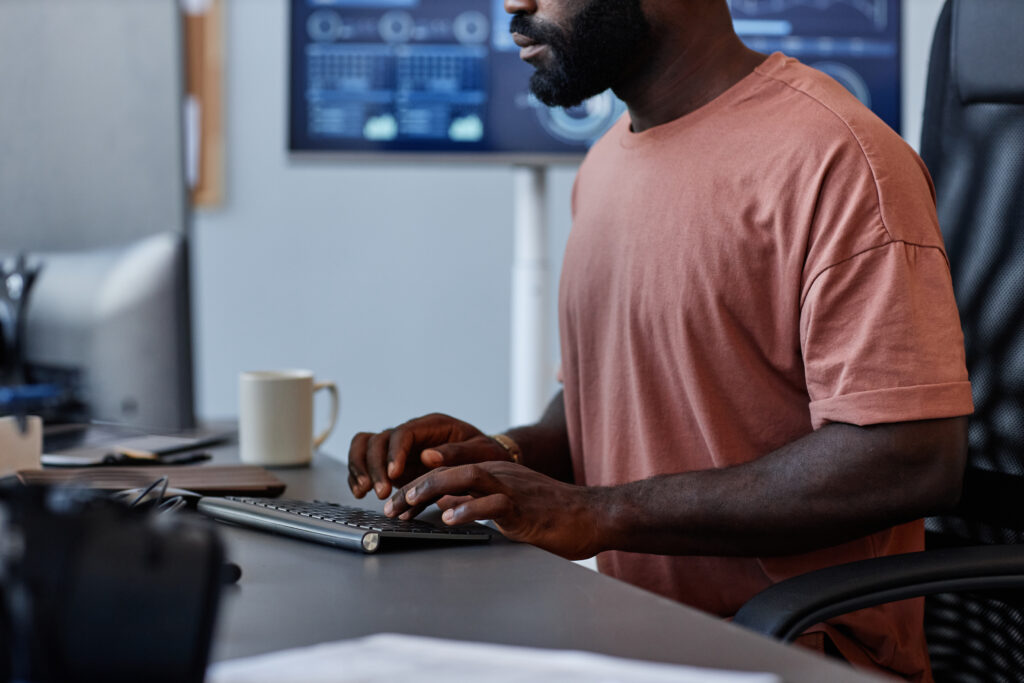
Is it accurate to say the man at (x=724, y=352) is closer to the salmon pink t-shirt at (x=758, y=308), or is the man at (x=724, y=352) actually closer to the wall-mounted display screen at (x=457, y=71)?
the salmon pink t-shirt at (x=758, y=308)

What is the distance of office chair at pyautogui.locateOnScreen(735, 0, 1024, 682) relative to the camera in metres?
0.95

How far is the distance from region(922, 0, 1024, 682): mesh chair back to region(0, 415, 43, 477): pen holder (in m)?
0.87

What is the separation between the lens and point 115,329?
3.51 feet

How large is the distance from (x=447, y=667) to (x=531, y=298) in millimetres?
1874

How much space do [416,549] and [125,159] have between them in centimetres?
65

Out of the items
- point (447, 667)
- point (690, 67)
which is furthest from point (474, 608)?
point (690, 67)

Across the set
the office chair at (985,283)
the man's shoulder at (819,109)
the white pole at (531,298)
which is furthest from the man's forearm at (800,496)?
the white pole at (531,298)

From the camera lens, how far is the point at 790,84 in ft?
3.44

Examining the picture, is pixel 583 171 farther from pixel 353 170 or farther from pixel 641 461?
pixel 353 170

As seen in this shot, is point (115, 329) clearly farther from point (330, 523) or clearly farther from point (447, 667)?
point (447, 667)

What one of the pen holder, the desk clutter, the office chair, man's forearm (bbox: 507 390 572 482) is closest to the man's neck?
the office chair

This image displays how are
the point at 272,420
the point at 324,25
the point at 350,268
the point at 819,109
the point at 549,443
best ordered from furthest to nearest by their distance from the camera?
1. the point at 350,268
2. the point at 324,25
3. the point at 549,443
4. the point at 272,420
5. the point at 819,109

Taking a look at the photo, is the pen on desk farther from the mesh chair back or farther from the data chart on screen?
the data chart on screen

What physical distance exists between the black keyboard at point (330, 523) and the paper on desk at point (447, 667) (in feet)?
0.72
